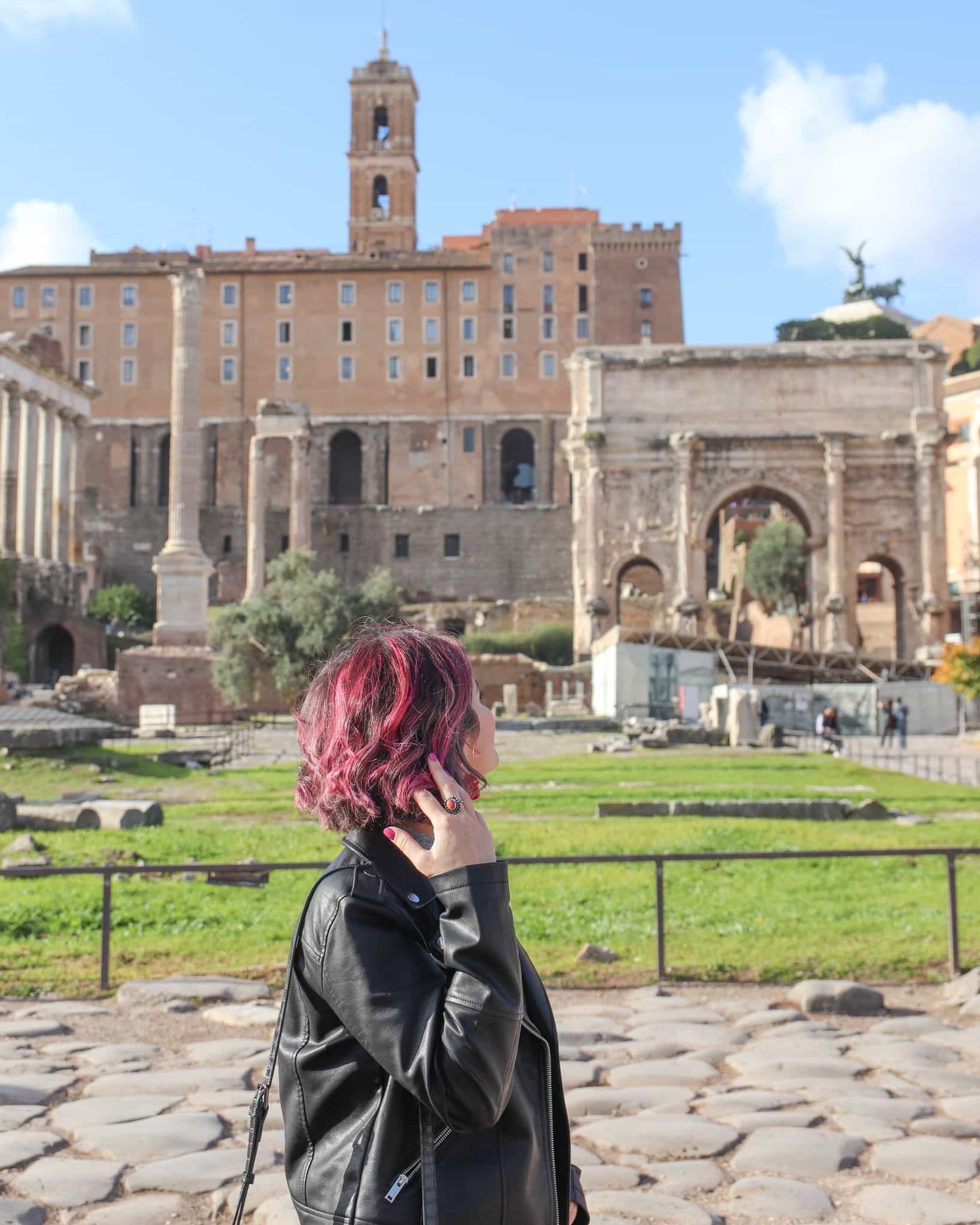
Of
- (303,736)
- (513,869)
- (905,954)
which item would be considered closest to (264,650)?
(513,869)

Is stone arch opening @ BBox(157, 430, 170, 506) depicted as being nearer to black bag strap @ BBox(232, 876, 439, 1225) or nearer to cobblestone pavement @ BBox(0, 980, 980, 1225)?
cobblestone pavement @ BBox(0, 980, 980, 1225)

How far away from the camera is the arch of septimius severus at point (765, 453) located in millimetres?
44562

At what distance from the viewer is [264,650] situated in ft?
116

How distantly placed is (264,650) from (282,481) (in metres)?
37.0

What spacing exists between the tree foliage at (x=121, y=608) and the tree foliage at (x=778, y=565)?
25.7 m

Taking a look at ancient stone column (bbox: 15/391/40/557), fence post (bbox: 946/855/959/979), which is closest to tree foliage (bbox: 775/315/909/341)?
ancient stone column (bbox: 15/391/40/557)

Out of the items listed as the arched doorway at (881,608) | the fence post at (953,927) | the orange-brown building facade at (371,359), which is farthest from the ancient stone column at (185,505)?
the orange-brown building facade at (371,359)

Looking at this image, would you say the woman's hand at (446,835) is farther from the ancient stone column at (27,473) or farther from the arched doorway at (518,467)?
the arched doorway at (518,467)

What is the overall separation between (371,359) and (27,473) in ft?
81.4

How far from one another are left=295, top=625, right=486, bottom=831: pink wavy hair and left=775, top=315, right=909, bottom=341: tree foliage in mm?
79645

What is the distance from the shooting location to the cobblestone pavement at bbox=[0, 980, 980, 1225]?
4.05m

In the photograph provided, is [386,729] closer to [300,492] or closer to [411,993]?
[411,993]

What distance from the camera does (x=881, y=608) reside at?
5881cm

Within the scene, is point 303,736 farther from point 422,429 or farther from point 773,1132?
point 422,429
